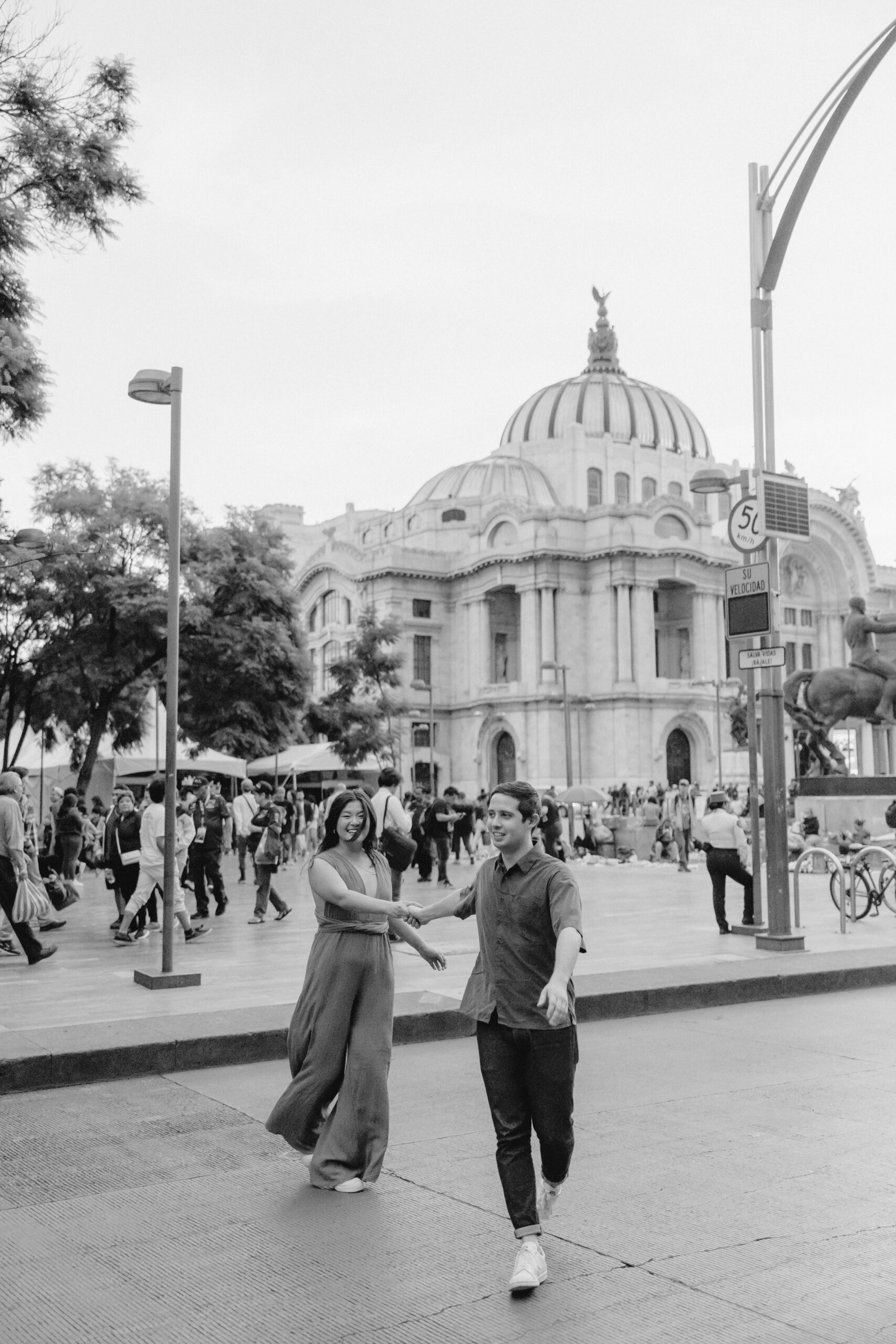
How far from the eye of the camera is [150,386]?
11133mm

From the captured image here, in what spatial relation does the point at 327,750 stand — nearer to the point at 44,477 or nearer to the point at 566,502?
→ the point at 44,477

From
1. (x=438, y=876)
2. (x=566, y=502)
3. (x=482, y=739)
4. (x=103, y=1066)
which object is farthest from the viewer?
(x=566, y=502)

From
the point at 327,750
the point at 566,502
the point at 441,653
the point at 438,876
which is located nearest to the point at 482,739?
the point at 441,653

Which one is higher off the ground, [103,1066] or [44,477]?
[44,477]

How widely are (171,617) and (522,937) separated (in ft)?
22.1

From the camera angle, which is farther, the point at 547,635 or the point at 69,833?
the point at 547,635

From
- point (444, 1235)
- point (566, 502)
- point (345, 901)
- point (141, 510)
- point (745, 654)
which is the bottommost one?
point (444, 1235)

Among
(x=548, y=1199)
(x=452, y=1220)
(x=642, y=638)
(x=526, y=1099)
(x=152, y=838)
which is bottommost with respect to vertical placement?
(x=452, y=1220)

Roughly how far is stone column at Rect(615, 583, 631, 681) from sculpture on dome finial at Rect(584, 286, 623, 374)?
Answer: 36803 millimetres

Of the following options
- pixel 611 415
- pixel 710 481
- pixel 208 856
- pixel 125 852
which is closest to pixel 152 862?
pixel 125 852

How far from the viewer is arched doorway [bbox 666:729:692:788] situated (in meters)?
68.1

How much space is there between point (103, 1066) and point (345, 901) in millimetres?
3061

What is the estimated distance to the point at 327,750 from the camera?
128ft

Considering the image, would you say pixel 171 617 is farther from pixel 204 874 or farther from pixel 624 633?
pixel 624 633
